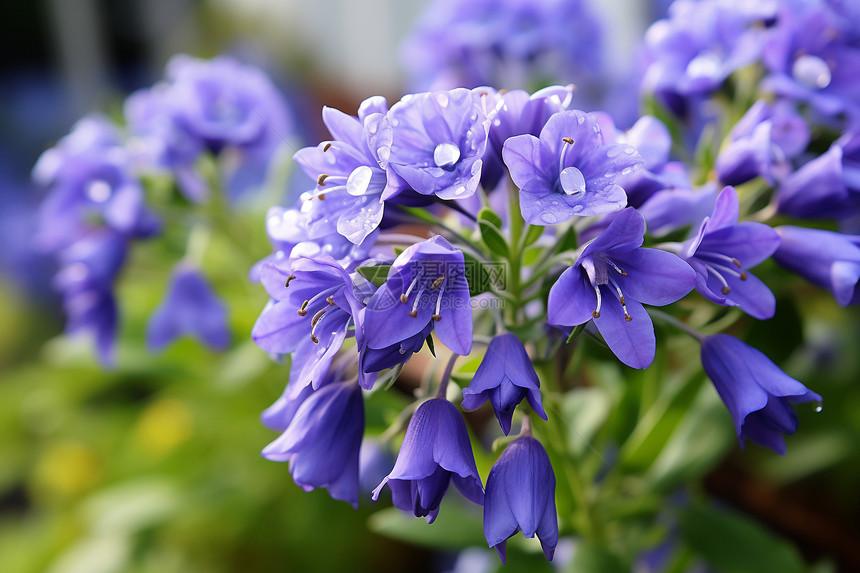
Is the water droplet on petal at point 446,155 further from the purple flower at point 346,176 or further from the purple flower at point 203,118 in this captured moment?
the purple flower at point 203,118

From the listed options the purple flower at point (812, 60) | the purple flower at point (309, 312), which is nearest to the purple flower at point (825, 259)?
the purple flower at point (812, 60)

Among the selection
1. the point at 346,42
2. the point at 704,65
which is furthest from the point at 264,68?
the point at 704,65

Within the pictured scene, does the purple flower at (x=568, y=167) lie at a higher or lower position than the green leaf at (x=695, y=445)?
higher

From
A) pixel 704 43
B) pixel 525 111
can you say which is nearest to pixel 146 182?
pixel 525 111

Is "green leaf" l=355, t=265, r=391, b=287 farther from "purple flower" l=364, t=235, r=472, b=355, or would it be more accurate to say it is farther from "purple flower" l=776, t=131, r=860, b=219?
"purple flower" l=776, t=131, r=860, b=219

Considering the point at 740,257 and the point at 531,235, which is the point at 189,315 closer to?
the point at 531,235

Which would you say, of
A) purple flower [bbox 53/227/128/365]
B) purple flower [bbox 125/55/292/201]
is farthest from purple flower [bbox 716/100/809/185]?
Result: purple flower [bbox 53/227/128/365]
